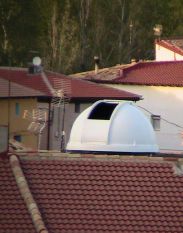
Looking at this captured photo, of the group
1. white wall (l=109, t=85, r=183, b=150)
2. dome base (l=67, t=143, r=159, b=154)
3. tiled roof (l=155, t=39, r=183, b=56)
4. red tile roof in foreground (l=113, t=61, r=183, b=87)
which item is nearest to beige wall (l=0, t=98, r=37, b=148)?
white wall (l=109, t=85, r=183, b=150)

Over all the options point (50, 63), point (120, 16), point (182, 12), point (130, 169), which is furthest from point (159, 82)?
point (130, 169)

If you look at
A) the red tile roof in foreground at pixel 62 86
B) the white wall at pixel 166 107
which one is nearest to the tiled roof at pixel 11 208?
the red tile roof in foreground at pixel 62 86

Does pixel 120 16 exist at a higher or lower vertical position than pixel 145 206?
higher

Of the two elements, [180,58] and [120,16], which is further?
[120,16]

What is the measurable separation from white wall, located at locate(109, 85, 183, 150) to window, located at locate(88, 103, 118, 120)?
26.6 meters

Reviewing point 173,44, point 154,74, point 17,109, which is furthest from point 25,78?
point 173,44

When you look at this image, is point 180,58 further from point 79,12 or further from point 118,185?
point 118,185

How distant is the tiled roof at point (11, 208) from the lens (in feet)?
55.0

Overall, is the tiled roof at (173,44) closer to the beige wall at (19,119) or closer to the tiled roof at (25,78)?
the tiled roof at (25,78)

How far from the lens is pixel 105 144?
2059 cm

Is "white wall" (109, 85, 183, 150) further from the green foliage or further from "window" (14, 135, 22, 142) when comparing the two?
the green foliage

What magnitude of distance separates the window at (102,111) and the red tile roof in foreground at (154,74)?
90.8 ft

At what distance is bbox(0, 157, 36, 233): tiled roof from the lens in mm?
16750

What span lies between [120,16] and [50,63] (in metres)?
8.85
